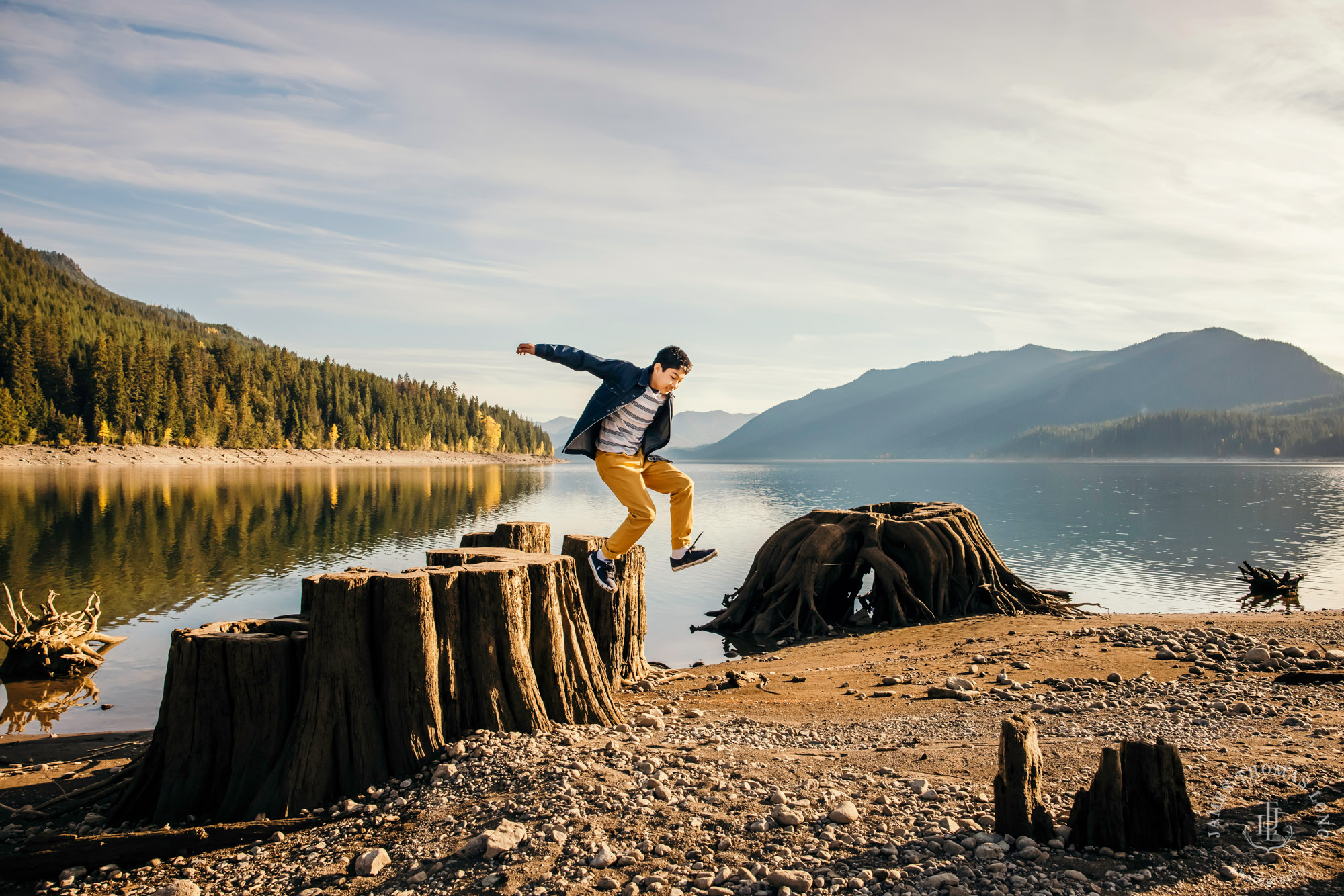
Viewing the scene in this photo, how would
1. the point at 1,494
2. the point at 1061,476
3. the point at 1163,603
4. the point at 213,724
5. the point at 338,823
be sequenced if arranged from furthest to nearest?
the point at 1061,476 < the point at 1,494 < the point at 1163,603 < the point at 213,724 < the point at 338,823

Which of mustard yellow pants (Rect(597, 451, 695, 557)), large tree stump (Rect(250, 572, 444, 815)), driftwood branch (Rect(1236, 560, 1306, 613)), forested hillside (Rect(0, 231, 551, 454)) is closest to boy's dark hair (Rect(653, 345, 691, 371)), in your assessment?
mustard yellow pants (Rect(597, 451, 695, 557))

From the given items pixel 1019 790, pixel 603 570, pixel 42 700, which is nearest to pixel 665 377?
pixel 603 570

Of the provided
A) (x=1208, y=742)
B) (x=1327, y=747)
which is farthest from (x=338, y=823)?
(x=1327, y=747)

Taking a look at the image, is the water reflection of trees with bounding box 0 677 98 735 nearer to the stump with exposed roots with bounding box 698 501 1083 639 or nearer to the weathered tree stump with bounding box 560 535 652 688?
the weathered tree stump with bounding box 560 535 652 688

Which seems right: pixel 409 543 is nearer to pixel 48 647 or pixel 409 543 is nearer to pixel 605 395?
pixel 48 647

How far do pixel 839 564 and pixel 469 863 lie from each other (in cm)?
1418

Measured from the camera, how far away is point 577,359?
773 centimetres

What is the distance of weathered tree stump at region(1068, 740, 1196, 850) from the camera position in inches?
190

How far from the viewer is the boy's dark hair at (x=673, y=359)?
24.4ft

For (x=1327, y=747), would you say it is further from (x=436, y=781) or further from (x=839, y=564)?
(x=839, y=564)

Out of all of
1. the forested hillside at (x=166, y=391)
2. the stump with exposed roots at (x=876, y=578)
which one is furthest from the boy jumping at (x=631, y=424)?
the forested hillside at (x=166, y=391)

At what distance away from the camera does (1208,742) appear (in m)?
7.20

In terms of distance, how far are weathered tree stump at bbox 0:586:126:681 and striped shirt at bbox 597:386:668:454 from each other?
13.1 metres

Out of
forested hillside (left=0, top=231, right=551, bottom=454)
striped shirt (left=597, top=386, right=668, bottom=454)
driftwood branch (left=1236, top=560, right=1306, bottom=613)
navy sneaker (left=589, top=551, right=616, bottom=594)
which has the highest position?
forested hillside (left=0, top=231, right=551, bottom=454)
